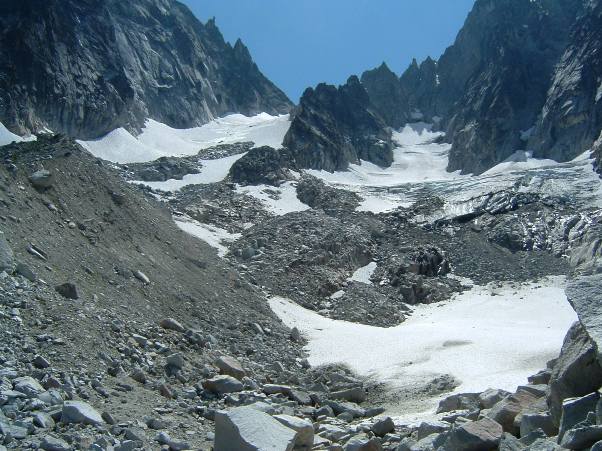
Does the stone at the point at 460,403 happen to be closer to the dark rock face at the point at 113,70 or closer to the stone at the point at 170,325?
the stone at the point at 170,325

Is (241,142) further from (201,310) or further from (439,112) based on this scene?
(439,112)

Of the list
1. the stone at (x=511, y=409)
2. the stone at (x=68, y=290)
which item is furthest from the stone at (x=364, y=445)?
the stone at (x=68, y=290)

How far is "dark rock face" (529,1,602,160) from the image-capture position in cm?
8531

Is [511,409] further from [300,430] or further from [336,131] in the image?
[336,131]

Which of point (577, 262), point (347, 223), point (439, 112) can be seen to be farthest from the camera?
point (439, 112)

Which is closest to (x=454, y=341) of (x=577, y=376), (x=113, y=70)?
(x=577, y=376)

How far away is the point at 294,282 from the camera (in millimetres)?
35188

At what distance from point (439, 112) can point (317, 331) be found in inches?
5321

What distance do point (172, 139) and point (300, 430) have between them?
85.7m

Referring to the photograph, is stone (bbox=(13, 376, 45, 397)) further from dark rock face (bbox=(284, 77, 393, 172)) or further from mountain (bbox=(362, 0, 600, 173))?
mountain (bbox=(362, 0, 600, 173))

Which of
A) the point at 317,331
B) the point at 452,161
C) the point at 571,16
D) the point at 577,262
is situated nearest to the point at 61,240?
the point at 317,331

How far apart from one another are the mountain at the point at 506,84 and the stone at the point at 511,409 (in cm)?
8137

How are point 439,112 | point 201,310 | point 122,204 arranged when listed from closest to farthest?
point 201,310 < point 122,204 < point 439,112

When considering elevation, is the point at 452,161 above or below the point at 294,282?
above
